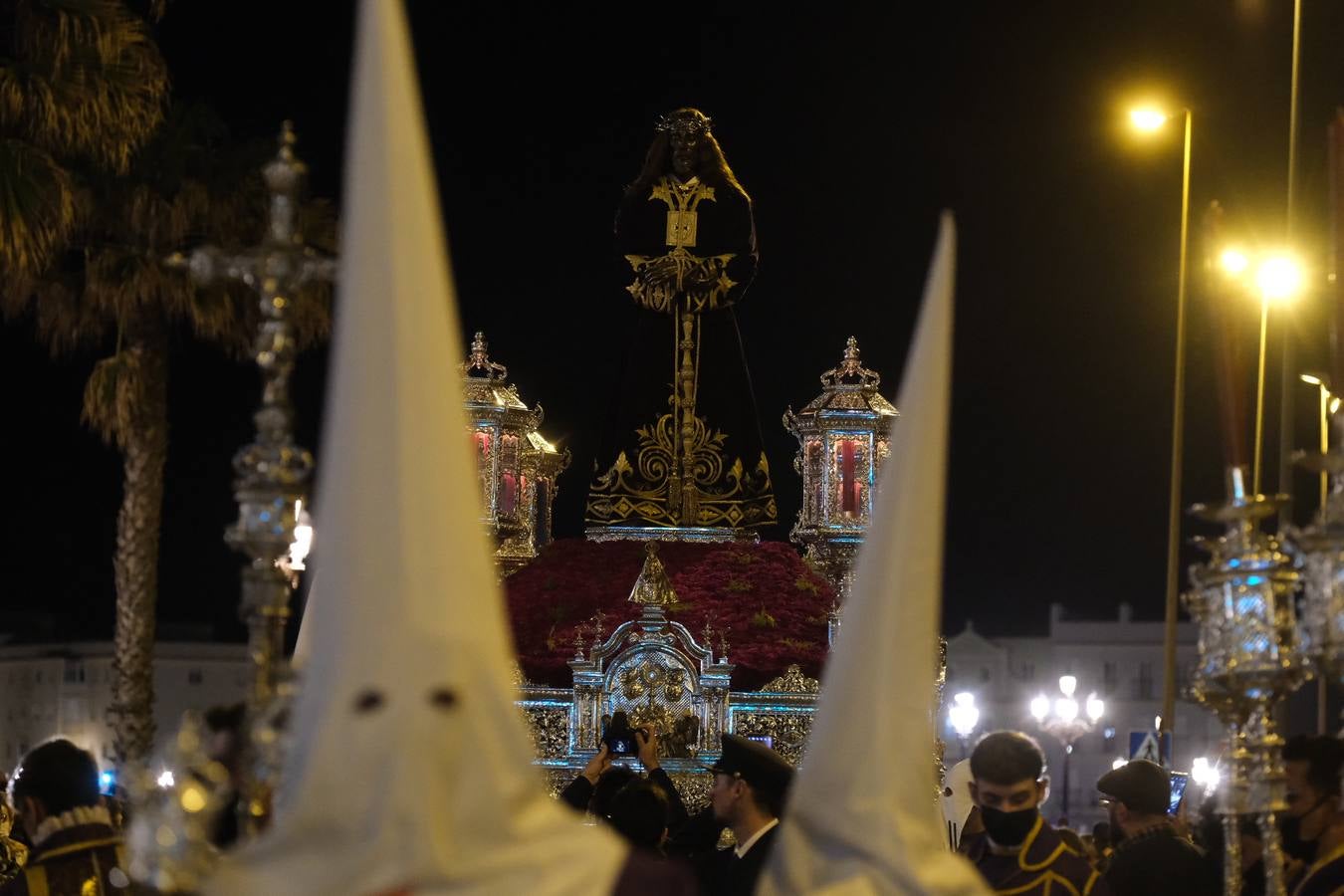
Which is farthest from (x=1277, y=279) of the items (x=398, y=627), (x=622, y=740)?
(x=398, y=627)

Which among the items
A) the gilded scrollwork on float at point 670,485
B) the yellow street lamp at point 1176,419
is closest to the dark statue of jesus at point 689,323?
the gilded scrollwork on float at point 670,485

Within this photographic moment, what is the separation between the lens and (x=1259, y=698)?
6645 millimetres

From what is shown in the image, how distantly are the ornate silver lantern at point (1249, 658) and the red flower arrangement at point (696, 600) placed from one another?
11099mm

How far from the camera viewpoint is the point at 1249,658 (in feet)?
21.6

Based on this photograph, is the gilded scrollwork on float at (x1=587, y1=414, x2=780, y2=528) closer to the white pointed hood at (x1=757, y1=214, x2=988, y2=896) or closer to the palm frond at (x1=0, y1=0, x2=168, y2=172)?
the palm frond at (x1=0, y1=0, x2=168, y2=172)

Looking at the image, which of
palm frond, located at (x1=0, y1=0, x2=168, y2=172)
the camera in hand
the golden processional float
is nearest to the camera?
the camera in hand

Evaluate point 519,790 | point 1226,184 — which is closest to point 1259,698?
point 519,790

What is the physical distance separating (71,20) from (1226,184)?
14096 mm

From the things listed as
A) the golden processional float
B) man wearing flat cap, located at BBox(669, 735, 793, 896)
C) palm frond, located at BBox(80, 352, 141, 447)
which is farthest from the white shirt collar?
palm frond, located at BBox(80, 352, 141, 447)

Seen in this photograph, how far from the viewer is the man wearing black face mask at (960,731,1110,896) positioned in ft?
23.0

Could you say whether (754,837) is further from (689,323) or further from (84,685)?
(84,685)

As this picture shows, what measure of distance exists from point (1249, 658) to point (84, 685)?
75.2 meters

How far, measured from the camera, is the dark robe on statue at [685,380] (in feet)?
68.6

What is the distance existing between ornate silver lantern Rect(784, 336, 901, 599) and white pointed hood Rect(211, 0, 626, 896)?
1471cm
